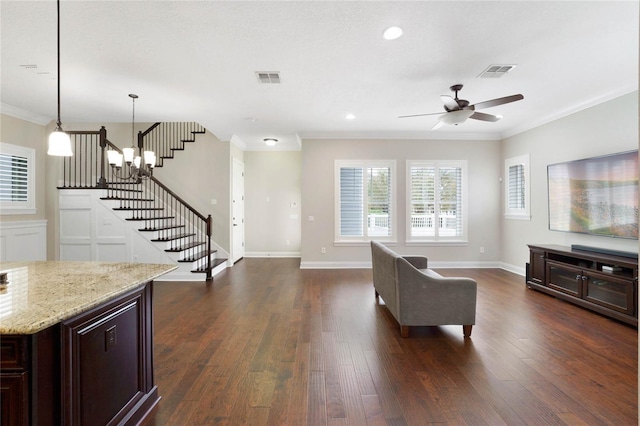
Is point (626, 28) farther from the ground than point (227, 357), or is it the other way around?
point (626, 28)

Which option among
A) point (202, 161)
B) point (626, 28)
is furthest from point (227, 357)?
point (202, 161)

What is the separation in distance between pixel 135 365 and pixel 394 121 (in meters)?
5.49

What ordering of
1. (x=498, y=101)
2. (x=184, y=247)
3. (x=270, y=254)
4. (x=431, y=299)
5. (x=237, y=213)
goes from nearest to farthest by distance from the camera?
(x=431, y=299), (x=498, y=101), (x=184, y=247), (x=237, y=213), (x=270, y=254)

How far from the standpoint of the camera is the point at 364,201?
22.2 ft

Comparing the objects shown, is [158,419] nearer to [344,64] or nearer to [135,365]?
[135,365]

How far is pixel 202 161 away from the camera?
7066 mm

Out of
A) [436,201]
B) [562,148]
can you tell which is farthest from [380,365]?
[562,148]

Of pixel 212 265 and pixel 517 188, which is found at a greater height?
pixel 517 188

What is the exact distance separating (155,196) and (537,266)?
25.7 ft

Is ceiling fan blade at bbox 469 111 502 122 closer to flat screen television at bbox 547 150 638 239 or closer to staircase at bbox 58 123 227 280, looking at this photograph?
flat screen television at bbox 547 150 638 239

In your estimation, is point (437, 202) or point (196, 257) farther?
point (437, 202)

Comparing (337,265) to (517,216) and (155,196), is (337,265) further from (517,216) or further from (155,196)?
(155,196)

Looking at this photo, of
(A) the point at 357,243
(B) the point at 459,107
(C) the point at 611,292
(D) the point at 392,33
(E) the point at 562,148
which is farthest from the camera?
(A) the point at 357,243

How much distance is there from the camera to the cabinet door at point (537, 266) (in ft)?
15.8
